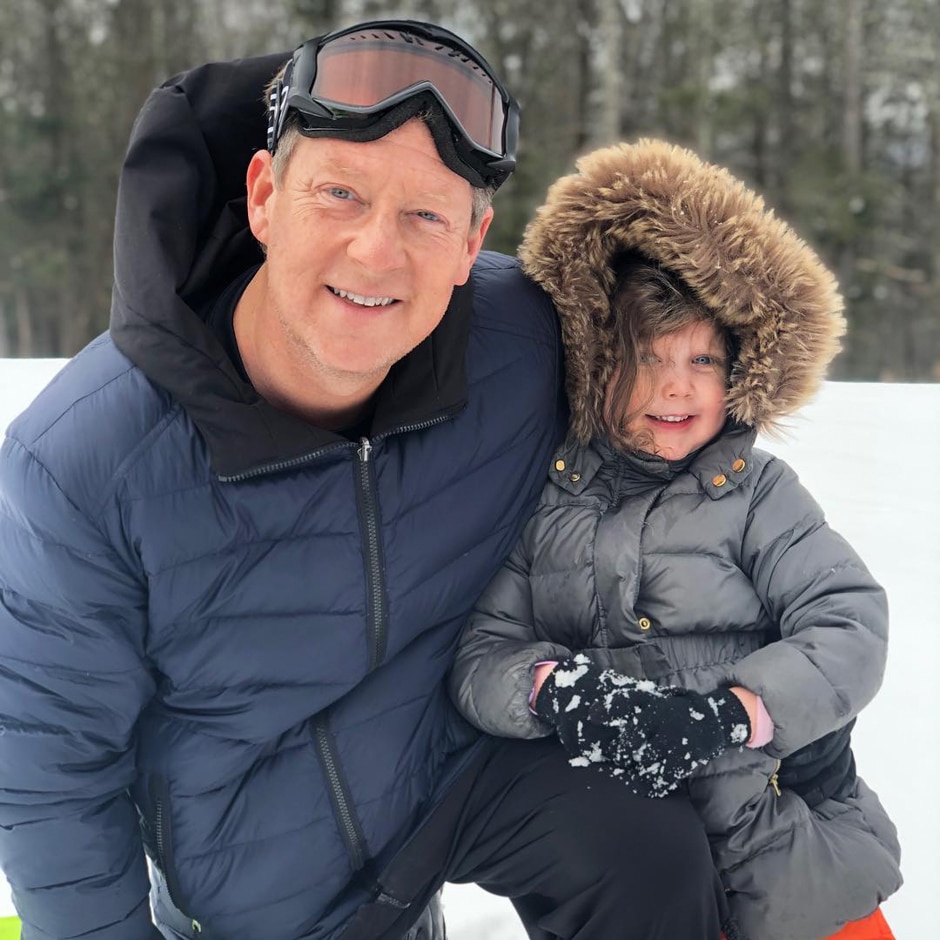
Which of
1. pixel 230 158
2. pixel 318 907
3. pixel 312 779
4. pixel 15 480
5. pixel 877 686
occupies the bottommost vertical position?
pixel 318 907

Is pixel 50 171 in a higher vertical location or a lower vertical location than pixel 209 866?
higher

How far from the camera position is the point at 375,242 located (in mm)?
1419

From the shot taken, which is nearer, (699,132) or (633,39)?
(699,132)

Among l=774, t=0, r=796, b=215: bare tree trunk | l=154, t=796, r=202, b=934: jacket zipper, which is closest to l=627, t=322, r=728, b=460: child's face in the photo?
l=154, t=796, r=202, b=934: jacket zipper

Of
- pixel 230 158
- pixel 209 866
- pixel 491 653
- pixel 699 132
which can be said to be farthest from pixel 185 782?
pixel 699 132

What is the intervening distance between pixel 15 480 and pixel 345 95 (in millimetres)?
719

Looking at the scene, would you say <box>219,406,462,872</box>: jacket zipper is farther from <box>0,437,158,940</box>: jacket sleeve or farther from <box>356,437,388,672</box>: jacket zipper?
<box>0,437,158,940</box>: jacket sleeve

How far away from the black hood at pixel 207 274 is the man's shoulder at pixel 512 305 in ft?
0.14

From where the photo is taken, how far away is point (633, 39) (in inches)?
675

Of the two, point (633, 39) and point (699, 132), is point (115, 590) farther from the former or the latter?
point (633, 39)

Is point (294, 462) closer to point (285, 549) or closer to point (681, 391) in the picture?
point (285, 549)

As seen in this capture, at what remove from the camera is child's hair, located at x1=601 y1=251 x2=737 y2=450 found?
171 cm

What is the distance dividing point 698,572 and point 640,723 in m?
0.29

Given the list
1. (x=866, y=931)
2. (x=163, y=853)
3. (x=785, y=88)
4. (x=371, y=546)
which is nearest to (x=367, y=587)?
(x=371, y=546)
